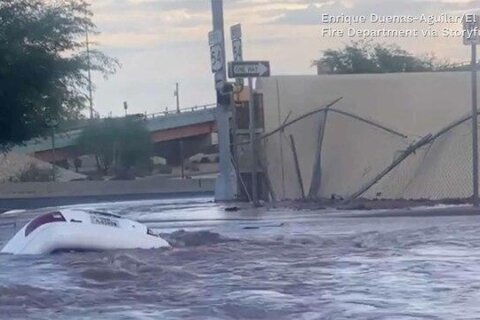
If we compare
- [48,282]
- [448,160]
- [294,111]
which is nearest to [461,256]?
[48,282]

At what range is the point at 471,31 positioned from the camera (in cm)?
2052

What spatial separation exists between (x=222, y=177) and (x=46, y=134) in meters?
11.7

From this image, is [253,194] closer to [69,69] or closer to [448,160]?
[448,160]

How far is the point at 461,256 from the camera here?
14445mm

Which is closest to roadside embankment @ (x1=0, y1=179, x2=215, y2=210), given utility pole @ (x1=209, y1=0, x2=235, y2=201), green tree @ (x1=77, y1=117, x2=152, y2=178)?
utility pole @ (x1=209, y1=0, x2=235, y2=201)

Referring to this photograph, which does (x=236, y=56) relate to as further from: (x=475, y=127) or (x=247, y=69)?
(x=475, y=127)

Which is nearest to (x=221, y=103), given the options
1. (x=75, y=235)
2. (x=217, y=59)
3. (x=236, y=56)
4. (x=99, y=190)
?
(x=217, y=59)

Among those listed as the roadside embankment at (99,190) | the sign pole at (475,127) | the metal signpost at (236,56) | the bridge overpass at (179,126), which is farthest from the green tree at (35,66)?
the bridge overpass at (179,126)

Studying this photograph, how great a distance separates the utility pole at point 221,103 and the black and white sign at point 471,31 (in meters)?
6.62

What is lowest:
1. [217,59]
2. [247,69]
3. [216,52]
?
[247,69]

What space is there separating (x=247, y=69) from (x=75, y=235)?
889cm

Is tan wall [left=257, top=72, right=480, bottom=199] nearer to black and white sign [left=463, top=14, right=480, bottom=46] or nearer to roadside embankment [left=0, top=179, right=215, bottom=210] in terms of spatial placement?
black and white sign [left=463, top=14, right=480, bottom=46]

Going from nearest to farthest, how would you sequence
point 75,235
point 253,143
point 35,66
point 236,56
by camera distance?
1. point 75,235
2. point 253,143
3. point 236,56
4. point 35,66

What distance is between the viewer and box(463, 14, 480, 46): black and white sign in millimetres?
20484
